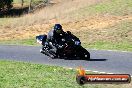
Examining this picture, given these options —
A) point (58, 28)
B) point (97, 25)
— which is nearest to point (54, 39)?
point (58, 28)

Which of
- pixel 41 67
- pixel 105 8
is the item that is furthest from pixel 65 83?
pixel 105 8

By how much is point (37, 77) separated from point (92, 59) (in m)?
5.98

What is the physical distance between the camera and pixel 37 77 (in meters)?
14.1

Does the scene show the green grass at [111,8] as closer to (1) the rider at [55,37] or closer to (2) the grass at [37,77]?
(1) the rider at [55,37]

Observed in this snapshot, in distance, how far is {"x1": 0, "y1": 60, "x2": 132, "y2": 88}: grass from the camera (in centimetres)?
1268

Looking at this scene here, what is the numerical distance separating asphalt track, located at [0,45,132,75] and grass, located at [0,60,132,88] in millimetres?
1635

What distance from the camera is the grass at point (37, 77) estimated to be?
12.7m

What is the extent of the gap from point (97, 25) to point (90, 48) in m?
8.71

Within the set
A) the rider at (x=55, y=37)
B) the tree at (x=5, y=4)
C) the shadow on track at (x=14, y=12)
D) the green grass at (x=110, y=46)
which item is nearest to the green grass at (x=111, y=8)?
the green grass at (x=110, y=46)

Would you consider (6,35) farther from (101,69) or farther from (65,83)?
(65,83)

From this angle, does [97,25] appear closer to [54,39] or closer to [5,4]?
[54,39]

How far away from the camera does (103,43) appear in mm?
25656

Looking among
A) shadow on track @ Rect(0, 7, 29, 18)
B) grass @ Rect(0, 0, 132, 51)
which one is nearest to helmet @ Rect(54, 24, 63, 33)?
grass @ Rect(0, 0, 132, 51)

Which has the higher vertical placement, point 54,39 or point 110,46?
point 54,39
